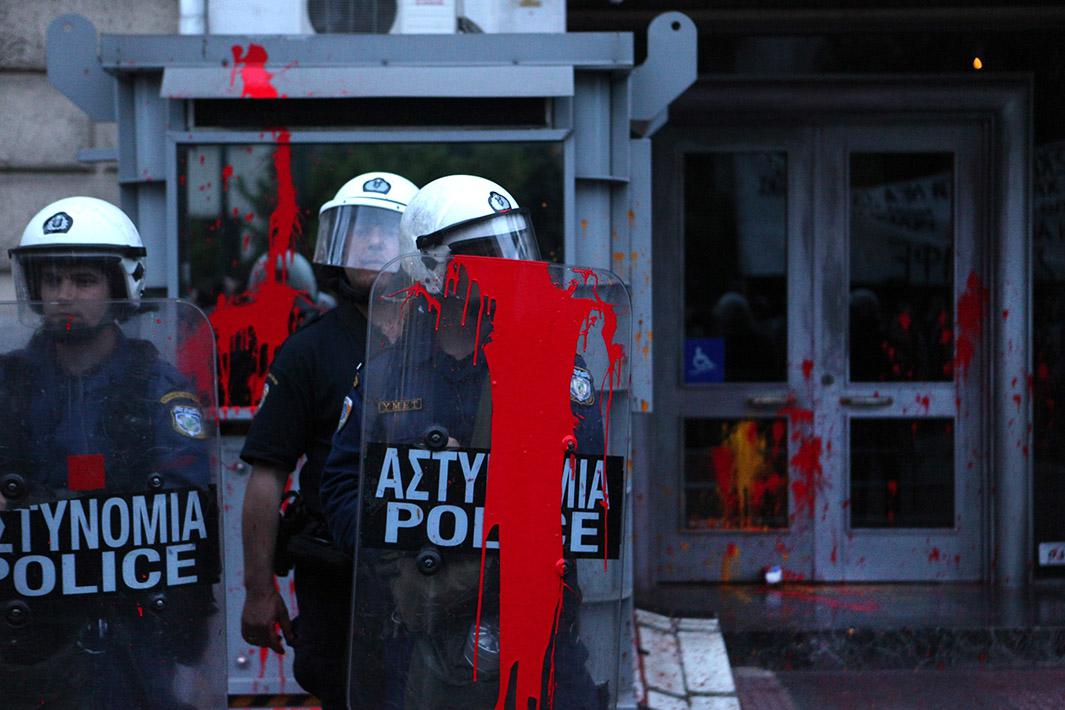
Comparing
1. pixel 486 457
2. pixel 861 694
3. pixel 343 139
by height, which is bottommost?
pixel 861 694

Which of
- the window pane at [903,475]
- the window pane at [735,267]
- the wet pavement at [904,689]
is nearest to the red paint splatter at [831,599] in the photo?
the window pane at [903,475]

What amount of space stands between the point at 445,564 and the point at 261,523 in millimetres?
1015

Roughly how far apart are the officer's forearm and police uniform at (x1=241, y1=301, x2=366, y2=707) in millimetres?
46

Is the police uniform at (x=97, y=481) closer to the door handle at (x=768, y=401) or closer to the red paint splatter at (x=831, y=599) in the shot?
the red paint splatter at (x=831, y=599)

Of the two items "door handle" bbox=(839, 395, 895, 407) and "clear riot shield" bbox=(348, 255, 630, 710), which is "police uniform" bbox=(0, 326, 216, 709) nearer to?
"clear riot shield" bbox=(348, 255, 630, 710)

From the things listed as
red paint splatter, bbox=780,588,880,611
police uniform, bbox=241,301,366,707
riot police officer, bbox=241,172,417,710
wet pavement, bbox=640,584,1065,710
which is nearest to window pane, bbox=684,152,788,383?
red paint splatter, bbox=780,588,880,611

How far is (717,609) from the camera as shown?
6090mm

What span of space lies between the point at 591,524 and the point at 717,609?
3.84 meters

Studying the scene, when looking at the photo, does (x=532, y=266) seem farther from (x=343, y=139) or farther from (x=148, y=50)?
(x=148, y=50)

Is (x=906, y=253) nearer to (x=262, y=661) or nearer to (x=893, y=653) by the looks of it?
(x=893, y=653)

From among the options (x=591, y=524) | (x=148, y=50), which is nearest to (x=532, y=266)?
(x=591, y=524)

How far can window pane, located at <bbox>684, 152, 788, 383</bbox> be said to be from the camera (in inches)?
259

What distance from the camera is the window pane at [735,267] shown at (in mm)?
6570

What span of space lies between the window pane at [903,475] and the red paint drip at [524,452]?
4527mm
